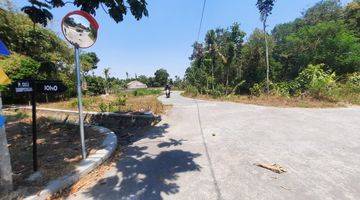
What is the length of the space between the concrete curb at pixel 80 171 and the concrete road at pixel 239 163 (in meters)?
0.25

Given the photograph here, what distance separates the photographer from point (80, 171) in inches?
149

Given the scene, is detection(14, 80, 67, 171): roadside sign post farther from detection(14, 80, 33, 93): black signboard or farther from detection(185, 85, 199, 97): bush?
detection(185, 85, 199, 97): bush

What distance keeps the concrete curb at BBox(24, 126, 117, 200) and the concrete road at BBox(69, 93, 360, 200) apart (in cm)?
25

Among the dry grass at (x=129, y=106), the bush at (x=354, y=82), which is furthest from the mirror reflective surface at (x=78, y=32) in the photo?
the bush at (x=354, y=82)

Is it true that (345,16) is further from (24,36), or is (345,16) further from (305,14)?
(24,36)

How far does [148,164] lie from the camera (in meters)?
4.43

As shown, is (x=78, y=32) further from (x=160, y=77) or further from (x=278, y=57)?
(x=160, y=77)

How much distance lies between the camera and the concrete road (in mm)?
3273

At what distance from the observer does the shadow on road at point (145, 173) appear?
11.0 ft

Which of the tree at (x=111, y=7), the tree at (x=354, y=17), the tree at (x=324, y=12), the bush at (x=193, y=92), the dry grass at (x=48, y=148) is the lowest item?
the dry grass at (x=48, y=148)

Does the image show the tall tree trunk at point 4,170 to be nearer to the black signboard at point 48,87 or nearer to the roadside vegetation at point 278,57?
the black signboard at point 48,87

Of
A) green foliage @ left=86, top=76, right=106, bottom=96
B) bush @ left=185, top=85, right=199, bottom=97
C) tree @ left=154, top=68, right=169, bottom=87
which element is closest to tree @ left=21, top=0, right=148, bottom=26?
bush @ left=185, top=85, right=199, bottom=97

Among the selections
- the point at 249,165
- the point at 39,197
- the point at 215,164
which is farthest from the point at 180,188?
the point at 39,197

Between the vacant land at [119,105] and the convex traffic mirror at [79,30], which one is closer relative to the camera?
the convex traffic mirror at [79,30]
